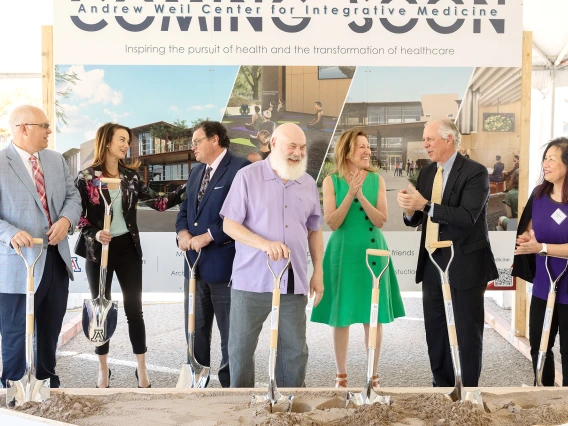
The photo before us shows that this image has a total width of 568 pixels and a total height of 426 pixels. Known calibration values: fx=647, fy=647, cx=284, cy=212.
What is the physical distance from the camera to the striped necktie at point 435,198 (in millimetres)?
3820

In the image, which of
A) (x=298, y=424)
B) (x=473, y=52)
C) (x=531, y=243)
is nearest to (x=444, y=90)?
(x=473, y=52)

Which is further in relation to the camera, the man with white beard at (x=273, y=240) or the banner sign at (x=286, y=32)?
the banner sign at (x=286, y=32)

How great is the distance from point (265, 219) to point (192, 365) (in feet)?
3.70

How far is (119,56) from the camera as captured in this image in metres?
4.89

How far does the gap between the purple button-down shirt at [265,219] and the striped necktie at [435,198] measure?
0.91m

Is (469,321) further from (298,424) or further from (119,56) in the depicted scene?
(119,56)

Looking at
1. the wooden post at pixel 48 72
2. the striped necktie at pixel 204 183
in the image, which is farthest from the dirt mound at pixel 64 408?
the wooden post at pixel 48 72

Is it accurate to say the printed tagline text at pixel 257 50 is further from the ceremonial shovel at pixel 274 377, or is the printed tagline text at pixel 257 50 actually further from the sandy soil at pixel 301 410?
the sandy soil at pixel 301 410

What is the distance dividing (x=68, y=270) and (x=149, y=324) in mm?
3006

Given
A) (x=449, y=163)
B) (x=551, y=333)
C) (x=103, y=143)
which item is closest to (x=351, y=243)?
(x=449, y=163)

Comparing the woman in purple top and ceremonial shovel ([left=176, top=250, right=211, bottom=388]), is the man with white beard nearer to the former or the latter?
ceremonial shovel ([left=176, top=250, right=211, bottom=388])

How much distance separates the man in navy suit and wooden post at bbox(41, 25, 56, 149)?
1591 mm

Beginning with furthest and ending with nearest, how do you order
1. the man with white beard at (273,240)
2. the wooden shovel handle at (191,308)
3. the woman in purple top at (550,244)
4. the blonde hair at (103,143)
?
the blonde hair at (103,143) < the wooden shovel handle at (191,308) < the woman in purple top at (550,244) < the man with white beard at (273,240)

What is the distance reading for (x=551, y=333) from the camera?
3.75 metres
